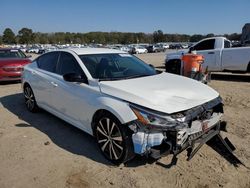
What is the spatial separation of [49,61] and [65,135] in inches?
68.6

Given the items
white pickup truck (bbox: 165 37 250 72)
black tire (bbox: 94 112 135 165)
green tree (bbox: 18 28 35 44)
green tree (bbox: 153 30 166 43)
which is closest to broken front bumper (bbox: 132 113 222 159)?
black tire (bbox: 94 112 135 165)

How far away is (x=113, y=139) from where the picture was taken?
3932 millimetres

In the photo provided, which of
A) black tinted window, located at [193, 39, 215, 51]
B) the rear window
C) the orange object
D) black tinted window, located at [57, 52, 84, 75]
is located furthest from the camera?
the rear window

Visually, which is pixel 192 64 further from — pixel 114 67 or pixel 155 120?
pixel 155 120

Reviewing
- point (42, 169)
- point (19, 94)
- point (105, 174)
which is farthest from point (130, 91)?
point (19, 94)

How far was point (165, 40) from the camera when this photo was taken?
123 metres

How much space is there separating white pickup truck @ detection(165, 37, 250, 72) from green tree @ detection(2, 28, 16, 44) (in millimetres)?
123395

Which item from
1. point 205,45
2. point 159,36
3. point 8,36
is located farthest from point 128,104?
point 8,36

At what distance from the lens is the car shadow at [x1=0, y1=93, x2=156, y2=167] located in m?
4.23

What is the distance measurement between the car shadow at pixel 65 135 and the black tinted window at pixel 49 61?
1150mm

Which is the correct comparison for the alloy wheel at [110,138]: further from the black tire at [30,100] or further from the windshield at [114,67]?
the black tire at [30,100]

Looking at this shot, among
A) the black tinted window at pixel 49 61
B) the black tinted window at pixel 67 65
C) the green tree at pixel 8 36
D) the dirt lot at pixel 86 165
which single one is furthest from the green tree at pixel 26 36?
the dirt lot at pixel 86 165

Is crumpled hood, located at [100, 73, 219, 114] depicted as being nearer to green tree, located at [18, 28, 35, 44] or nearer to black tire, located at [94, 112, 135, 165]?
black tire, located at [94, 112, 135, 165]

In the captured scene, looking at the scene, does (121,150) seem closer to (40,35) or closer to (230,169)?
(230,169)
